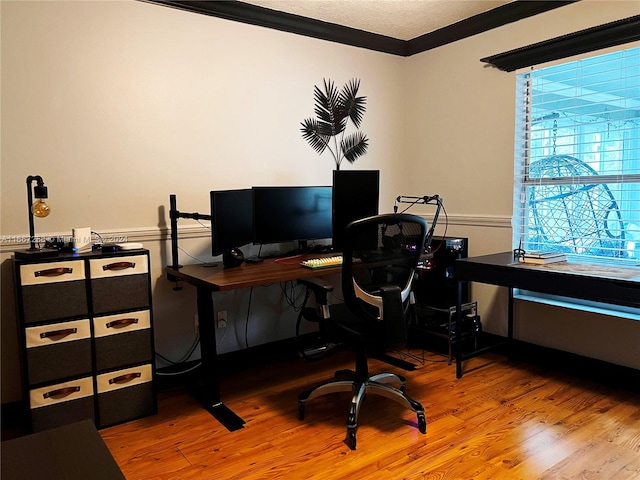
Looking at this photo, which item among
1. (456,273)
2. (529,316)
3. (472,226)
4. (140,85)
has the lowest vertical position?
(529,316)

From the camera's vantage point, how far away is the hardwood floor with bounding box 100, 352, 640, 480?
81.0 inches

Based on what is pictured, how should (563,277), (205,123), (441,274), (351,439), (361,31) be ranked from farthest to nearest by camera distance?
1. (361,31)
2. (441,274)
3. (205,123)
4. (563,277)
5. (351,439)

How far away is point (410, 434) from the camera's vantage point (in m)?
2.34

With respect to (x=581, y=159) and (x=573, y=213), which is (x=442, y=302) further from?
(x=581, y=159)

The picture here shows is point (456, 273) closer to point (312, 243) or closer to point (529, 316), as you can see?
point (529, 316)

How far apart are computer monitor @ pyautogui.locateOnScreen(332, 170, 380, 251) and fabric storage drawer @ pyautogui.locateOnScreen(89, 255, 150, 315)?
4.12 feet

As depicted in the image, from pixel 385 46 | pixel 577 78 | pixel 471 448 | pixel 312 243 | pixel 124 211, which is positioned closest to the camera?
pixel 471 448

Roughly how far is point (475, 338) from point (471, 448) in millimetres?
1215

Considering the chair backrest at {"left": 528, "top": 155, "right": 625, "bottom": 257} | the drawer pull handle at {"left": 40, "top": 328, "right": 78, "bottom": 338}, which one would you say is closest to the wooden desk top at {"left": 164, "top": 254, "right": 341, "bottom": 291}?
the drawer pull handle at {"left": 40, "top": 328, "right": 78, "bottom": 338}

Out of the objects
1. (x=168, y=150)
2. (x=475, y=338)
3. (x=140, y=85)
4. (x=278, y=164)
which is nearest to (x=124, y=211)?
(x=168, y=150)

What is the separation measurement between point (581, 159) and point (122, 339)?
2913mm

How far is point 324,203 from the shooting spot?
332 cm

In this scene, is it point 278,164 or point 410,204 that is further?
point 410,204

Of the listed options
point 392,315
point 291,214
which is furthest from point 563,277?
point 291,214
